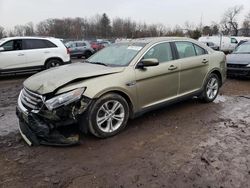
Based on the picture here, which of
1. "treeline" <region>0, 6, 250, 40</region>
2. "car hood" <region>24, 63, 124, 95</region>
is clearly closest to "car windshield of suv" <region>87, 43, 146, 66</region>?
"car hood" <region>24, 63, 124, 95</region>

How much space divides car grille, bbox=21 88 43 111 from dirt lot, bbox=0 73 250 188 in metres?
0.60

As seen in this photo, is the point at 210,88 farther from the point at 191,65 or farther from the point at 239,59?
the point at 239,59

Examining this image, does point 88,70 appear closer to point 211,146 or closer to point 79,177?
point 79,177

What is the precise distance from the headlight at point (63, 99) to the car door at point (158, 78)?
116cm

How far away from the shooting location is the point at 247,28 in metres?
69.6

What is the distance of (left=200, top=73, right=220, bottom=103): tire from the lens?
631 centimetres

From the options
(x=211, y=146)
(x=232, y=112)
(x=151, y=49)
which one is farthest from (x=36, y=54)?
(x=211, y=146)

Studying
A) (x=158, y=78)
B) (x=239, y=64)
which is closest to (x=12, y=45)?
(x=158, y=78)

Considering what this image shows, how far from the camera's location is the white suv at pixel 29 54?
1060 centimetres

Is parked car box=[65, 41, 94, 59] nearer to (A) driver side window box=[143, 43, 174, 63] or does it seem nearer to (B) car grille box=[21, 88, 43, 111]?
(A) driver side window box=[143, 43, 174, 63]

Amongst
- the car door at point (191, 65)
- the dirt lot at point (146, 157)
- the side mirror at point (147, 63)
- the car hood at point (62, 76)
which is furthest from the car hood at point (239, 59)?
the car hood at point (62, 76)

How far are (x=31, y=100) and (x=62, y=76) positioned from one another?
603 millimetres

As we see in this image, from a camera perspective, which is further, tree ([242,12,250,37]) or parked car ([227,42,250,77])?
tree ([242,12,250,37])

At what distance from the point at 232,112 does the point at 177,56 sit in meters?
1.75
